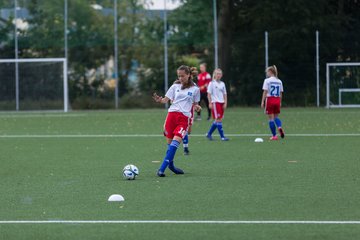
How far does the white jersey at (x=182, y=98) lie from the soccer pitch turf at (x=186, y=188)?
1028mm

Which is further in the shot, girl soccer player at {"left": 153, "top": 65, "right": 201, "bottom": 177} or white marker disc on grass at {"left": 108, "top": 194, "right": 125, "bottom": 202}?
girl soccer player at {"left": 153, "top": 65, "right": 201, "bottom": 177}

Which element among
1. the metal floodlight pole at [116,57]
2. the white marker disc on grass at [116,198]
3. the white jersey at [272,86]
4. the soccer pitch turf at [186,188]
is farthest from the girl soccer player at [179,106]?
the metal floodlight pole at [116,57]

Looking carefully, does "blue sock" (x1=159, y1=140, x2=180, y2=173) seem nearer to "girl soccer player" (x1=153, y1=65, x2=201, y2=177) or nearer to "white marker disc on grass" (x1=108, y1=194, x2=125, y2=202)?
"girl soccer player" (x1=153, y1=65, x2=201, y2=177)

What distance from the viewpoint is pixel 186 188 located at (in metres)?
12.2

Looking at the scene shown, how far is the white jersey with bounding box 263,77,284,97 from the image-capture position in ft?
71.2

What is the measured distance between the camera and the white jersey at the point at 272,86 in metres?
21.7

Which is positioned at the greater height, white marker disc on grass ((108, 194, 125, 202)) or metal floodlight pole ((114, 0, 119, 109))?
metal floodlight pole ((114, 0, 119, 109))

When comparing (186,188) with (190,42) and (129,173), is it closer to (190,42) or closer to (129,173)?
(129,173)

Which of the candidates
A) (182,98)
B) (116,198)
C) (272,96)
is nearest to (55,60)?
(272,96)

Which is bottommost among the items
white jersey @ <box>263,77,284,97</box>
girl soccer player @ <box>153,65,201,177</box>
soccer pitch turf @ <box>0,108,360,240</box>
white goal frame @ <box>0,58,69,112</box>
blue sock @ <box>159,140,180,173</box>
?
soccer pitch turf @ <box>0,108,360,240</box>

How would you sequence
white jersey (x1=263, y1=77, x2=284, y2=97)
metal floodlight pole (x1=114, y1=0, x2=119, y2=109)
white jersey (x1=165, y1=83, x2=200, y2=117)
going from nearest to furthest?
white jersey (x1=165, y1=83, x2=200, y2=117), white jersey (x1=263, y1=77, x2=284, y2=97), metal floodlight pole (x1=114, y1=0, x2=119, y2=109)

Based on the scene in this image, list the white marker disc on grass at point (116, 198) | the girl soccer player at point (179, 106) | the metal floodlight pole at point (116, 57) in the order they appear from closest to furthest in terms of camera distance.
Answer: the white marker disc on grass at point (116, 198)
the girl soccer player at point (179, 106)
the metal floodlight pole at point (116, 57)

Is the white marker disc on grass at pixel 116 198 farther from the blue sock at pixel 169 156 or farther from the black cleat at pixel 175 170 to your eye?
the black cleat at pixel 175 170

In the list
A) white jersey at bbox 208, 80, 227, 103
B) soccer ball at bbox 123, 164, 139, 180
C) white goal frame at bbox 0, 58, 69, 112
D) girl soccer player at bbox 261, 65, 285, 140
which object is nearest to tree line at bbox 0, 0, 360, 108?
white goal frame at bbox 0, 58, 69, 112
